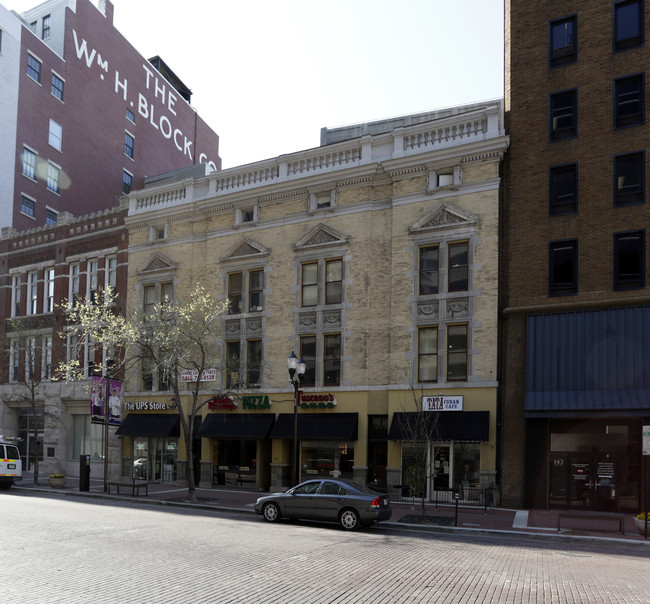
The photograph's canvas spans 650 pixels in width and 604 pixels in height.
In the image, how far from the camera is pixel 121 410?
116 ft

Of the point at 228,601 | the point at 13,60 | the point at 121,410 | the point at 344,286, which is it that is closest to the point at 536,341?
the point at 344,286

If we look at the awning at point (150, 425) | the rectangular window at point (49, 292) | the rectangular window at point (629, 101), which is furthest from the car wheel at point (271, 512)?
the rectangular window at point (49, 292)

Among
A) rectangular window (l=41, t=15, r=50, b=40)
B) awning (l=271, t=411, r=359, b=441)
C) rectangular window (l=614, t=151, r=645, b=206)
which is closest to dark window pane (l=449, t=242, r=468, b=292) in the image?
rectangular window (l=614, t=151, r=645, b=206)

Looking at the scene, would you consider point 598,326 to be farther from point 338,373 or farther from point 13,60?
point 13,60

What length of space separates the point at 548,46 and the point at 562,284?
9.91 m

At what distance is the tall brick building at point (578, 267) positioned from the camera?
962 inches

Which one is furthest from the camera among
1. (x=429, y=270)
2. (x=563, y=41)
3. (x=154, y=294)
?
(x=154, y=294)

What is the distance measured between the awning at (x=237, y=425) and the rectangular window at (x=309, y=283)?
218 inches

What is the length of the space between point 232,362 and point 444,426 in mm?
10804

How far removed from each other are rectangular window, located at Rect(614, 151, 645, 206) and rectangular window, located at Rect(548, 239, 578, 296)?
2387mm

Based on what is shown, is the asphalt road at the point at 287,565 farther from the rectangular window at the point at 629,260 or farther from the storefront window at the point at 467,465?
the rectangular window at the point at 629,260

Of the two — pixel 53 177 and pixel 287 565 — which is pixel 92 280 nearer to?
pixel 53 177

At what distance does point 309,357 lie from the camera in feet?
101

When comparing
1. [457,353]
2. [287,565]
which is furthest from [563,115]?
[287,565]
